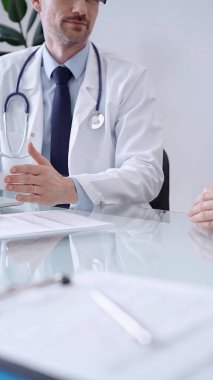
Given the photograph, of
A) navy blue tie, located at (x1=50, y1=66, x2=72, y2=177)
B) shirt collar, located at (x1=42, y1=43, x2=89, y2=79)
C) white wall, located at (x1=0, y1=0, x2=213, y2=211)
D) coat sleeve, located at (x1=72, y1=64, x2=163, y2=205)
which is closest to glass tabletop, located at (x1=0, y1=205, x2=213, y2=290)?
coat sleeve, located at (x1=72, y1=64, x2=163, y2=205)

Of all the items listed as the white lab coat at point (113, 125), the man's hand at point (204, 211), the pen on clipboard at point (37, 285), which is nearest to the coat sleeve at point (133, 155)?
the white lab coat at point (113, 125)

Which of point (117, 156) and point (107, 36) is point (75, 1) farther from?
point (107, 36)

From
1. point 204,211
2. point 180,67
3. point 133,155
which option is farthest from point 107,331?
point 180,67

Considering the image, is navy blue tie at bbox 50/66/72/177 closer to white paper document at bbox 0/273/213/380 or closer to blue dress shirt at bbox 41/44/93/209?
blue dress shirt at bbox 41/44/93/209

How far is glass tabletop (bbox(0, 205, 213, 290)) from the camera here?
532 mm

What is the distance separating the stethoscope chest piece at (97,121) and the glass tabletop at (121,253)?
1.78 feet

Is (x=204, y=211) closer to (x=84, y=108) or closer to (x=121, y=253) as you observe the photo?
(x=121, y=253)

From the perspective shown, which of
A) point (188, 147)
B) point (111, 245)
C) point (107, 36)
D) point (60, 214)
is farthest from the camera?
point (107, 36)

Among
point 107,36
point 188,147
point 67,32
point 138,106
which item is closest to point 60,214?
point 138,106

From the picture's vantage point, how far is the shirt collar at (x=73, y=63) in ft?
4.84

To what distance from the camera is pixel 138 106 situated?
145 centimetres

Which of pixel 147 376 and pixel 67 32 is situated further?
pixel 67 32

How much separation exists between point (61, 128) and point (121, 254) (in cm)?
81

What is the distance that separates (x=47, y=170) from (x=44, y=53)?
655mm
